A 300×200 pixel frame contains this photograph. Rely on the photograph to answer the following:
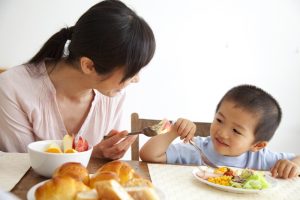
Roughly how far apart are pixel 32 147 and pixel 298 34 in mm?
2401

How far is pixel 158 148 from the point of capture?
1.21m

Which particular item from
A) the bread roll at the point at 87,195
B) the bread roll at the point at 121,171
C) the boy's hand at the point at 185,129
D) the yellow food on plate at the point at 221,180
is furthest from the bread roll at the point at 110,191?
the boy's hand at the point at 185,129

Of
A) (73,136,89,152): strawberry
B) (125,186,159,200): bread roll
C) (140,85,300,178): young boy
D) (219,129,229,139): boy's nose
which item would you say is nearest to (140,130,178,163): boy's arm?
(140,85,300,178): young boy

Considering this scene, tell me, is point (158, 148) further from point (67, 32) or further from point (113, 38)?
point (67, 32)

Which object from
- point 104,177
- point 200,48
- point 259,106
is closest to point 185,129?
point 259,106

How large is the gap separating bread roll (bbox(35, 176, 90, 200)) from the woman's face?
1.86 ft

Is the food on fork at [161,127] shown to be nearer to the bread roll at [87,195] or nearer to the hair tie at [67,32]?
the hair tie at [67,32]

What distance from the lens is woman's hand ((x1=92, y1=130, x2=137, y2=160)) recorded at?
1135 millimetres

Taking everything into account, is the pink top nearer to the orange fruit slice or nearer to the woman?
the woman

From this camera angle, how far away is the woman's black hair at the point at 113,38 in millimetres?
1124

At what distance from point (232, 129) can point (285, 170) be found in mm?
237

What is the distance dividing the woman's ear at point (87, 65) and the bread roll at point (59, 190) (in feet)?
1.94

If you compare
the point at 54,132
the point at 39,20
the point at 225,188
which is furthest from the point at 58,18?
the point at 225,188

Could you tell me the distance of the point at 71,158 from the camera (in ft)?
2.85
